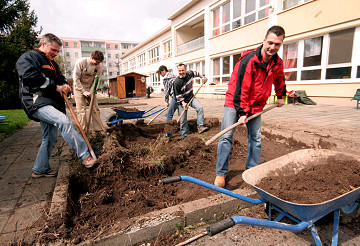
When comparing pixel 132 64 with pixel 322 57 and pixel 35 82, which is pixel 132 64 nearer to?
pixel 322 57

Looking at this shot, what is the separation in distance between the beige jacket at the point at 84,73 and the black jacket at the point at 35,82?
65.0 inches

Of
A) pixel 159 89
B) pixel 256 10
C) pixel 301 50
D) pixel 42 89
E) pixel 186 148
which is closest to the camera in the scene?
pixel 42 89

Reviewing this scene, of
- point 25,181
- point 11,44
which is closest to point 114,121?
point 25,181

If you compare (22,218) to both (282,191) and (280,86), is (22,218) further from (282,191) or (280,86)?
(280,86)

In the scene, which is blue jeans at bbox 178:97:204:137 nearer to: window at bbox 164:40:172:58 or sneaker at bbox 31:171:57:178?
sneaker at bbox 31:171:57:178

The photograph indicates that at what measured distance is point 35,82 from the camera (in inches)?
97.0

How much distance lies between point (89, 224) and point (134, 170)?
0.93m

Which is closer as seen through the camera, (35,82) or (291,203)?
(291,203)

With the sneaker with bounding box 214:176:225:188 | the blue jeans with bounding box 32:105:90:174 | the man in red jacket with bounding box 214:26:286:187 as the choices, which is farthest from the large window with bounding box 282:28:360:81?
the blue jeans with bounding box 32:105:90:174

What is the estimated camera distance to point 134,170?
2.75 meters

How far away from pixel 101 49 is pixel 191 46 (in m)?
55.5

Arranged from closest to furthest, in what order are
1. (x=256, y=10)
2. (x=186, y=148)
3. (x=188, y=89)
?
(x=186, y=148) → (x=188, y=89) → (x=256, y=10)

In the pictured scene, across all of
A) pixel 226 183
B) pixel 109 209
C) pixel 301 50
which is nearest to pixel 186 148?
pixel 226 183

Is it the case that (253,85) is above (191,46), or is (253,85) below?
below
